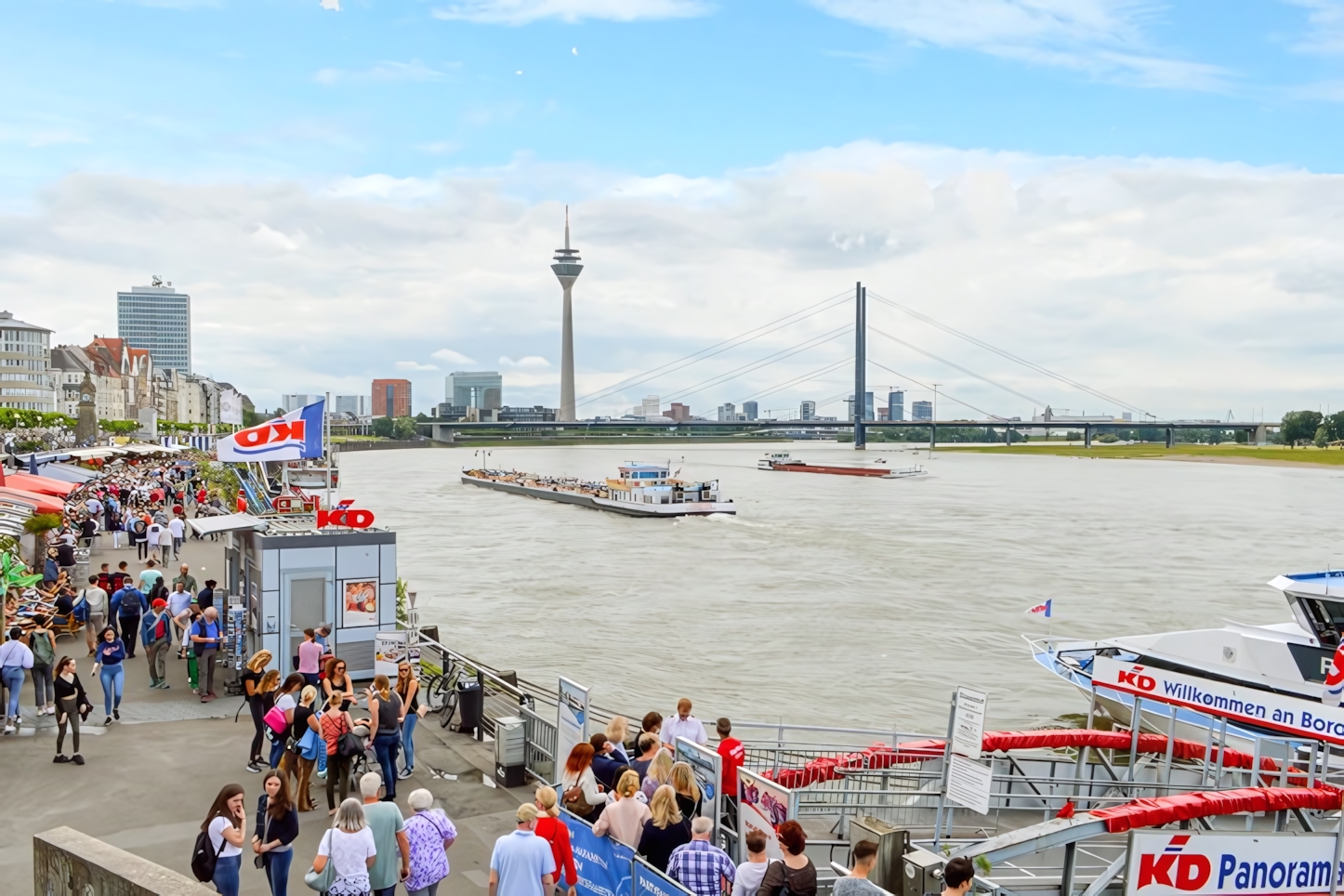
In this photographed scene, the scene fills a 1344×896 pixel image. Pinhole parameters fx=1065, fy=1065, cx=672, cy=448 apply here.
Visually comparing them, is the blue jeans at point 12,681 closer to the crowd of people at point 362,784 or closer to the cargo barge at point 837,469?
the crowd of people at point 362,784

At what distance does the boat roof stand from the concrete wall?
56.7 ft

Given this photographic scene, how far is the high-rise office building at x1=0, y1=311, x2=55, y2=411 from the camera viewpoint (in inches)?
4602

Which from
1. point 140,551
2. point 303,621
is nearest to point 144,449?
point 140,551

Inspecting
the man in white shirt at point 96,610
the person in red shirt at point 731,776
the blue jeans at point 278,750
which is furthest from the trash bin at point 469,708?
the man in white shirt at point 96,610

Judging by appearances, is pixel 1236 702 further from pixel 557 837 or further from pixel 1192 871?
pixel 557 837

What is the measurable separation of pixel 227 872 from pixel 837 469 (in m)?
116

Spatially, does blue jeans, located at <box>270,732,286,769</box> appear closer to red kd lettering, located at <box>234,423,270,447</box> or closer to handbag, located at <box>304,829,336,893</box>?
handbag, located at <box>304,829,336,893</box>

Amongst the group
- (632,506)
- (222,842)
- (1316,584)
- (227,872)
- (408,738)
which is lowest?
(632,506)

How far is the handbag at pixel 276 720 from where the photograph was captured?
9.54 meters

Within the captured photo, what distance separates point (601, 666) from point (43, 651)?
529 inches

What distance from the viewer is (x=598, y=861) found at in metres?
7.71

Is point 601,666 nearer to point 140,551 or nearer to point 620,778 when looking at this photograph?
point 140,551

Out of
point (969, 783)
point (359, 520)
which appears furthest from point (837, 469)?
point (969, 783)

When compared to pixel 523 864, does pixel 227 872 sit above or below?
below
